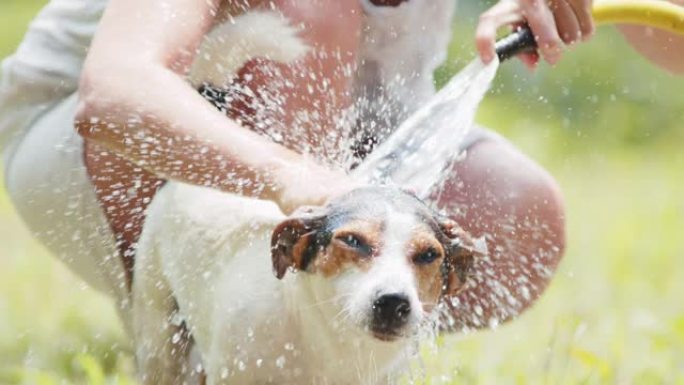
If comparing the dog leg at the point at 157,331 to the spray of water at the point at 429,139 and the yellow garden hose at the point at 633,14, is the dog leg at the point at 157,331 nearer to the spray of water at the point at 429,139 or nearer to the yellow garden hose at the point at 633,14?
the spray of water at the point at 429,139

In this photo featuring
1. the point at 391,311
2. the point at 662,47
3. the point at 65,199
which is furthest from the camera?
the point at 662,47

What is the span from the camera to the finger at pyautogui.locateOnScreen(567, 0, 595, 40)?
6.71 ft

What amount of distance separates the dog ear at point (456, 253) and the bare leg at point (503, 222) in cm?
43

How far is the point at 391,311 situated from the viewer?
1.61 meters

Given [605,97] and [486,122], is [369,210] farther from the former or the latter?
[605,97]

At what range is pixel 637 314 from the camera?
3.01 metres

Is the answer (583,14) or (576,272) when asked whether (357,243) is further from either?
(576,272)

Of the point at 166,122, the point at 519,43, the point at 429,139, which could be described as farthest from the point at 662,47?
the point at 166,122

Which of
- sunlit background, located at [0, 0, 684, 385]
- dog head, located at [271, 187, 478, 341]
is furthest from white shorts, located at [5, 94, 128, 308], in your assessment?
dog head, located at [271, 187, 478, 341]

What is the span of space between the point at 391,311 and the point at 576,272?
1.71 meters

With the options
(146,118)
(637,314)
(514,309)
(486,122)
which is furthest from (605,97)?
(146,118)

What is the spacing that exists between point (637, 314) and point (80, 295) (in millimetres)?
979

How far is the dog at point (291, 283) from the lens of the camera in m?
1.66

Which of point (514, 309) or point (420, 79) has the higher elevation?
point (420, 79)
